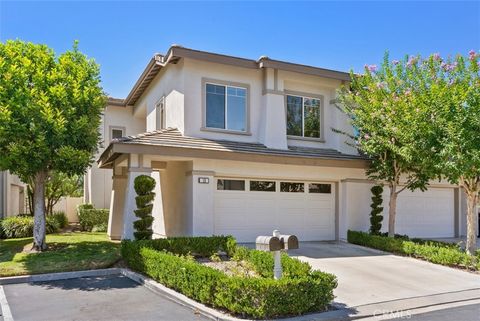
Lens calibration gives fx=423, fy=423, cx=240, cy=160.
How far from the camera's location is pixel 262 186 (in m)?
15.2

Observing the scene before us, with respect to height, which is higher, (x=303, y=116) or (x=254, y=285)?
(x=303, y=116)

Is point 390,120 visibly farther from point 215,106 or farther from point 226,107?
point 215,106

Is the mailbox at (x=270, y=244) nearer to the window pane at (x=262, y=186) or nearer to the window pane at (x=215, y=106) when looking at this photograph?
the window pane at (x=262, y=186)

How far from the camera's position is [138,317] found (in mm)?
7176

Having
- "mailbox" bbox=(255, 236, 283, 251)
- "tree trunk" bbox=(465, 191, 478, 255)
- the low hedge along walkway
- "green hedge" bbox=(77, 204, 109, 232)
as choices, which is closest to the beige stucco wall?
"green hedge" bbox=(77, 204, 109, 232)

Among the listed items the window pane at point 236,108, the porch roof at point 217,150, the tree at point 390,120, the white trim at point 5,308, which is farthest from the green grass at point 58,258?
the tree at point 390,120

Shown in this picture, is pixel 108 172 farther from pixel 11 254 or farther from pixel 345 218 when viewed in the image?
pixel 345 218

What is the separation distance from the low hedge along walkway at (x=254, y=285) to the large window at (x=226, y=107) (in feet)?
20.6

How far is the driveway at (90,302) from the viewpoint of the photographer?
725 cm

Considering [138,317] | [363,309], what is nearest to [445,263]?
[363,309]

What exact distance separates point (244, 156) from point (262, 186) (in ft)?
6.04

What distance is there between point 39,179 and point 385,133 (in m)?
11.2

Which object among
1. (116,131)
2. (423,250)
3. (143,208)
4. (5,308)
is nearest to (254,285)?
(5,308)

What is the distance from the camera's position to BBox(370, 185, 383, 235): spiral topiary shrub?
16094mm
